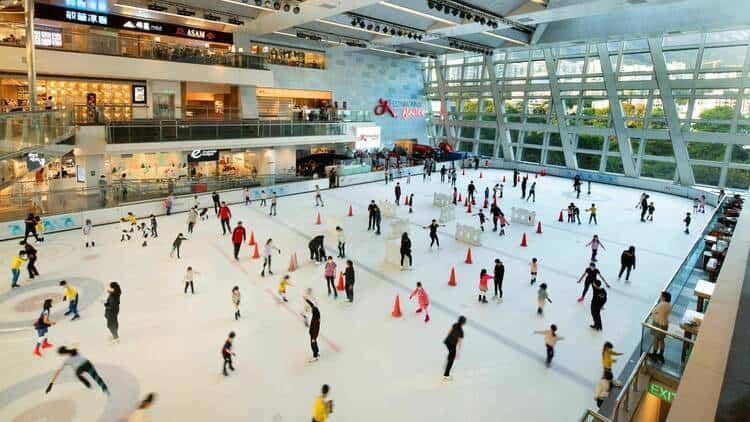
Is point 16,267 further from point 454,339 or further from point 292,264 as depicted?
point 454,339

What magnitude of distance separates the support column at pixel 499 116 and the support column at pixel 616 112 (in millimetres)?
8524

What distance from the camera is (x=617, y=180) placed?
2880 centimetres

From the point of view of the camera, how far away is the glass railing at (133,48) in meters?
18.8

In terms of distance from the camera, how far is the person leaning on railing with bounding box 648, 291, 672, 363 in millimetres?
6262

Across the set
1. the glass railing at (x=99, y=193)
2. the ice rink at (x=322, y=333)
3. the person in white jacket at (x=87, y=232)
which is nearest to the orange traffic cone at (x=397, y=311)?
the ice rink at (x=322, y=333)

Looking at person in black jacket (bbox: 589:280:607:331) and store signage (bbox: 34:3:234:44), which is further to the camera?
Result: store signage (bbox: 34:3:234:44)

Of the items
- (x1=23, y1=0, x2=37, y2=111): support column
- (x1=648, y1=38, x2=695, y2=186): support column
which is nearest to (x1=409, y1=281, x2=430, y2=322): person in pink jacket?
(x1=23, y1=0, x2=37, y2=111): support column

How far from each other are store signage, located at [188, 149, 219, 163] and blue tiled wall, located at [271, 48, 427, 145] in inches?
333

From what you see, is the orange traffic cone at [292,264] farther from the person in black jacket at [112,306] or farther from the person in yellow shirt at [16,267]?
the person in yellow shirt at [16,267]

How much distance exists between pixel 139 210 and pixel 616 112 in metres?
28.1

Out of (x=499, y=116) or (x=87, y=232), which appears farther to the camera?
(x=499, y=116)

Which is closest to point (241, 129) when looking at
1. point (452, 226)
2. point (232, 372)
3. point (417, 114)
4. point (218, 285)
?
point (452, 226)

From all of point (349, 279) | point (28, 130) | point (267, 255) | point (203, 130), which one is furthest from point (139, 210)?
point (349, 279)

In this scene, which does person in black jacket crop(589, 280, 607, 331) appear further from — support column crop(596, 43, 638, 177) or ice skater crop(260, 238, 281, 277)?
support column crop(596, 43, 638, 177)
